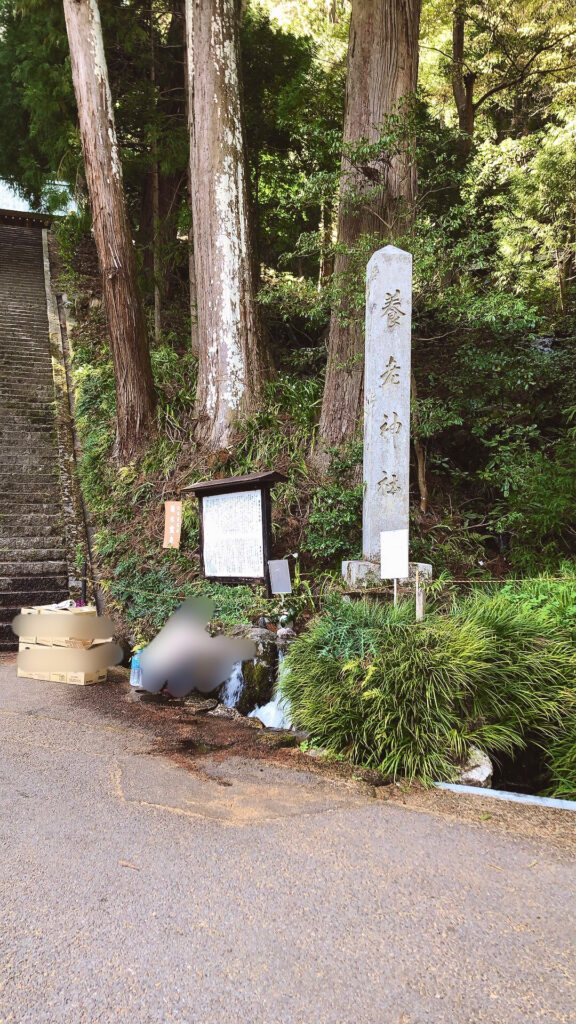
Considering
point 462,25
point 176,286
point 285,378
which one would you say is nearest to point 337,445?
point 285,378

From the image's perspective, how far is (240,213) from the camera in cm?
838

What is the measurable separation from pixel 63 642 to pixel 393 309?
424 cm

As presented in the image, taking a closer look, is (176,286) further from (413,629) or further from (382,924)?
(382,924)

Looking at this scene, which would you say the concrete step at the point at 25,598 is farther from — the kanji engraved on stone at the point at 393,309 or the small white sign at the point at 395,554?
the kanji engraved on stone at the point at 393,309

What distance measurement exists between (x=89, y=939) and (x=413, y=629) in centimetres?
270

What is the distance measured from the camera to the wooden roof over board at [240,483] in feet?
18.6

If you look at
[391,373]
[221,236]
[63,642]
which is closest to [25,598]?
[63,642]

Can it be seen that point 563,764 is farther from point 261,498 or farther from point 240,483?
point 240,483

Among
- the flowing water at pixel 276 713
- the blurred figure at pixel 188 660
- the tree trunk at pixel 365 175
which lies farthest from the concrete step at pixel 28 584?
the flowing water at pixel 276 713

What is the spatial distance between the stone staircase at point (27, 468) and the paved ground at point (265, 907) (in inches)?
166

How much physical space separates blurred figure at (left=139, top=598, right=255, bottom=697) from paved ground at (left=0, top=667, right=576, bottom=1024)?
167 cm

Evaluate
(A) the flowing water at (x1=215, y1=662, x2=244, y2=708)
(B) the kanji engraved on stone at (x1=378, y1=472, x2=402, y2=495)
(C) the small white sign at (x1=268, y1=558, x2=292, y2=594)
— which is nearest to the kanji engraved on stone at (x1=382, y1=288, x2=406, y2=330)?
(B) the kanji engraved on stone at (x1=378, y1=472, x2=402, y2=495)

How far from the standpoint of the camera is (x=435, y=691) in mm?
3797

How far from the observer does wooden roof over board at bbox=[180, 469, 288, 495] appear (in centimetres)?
567
